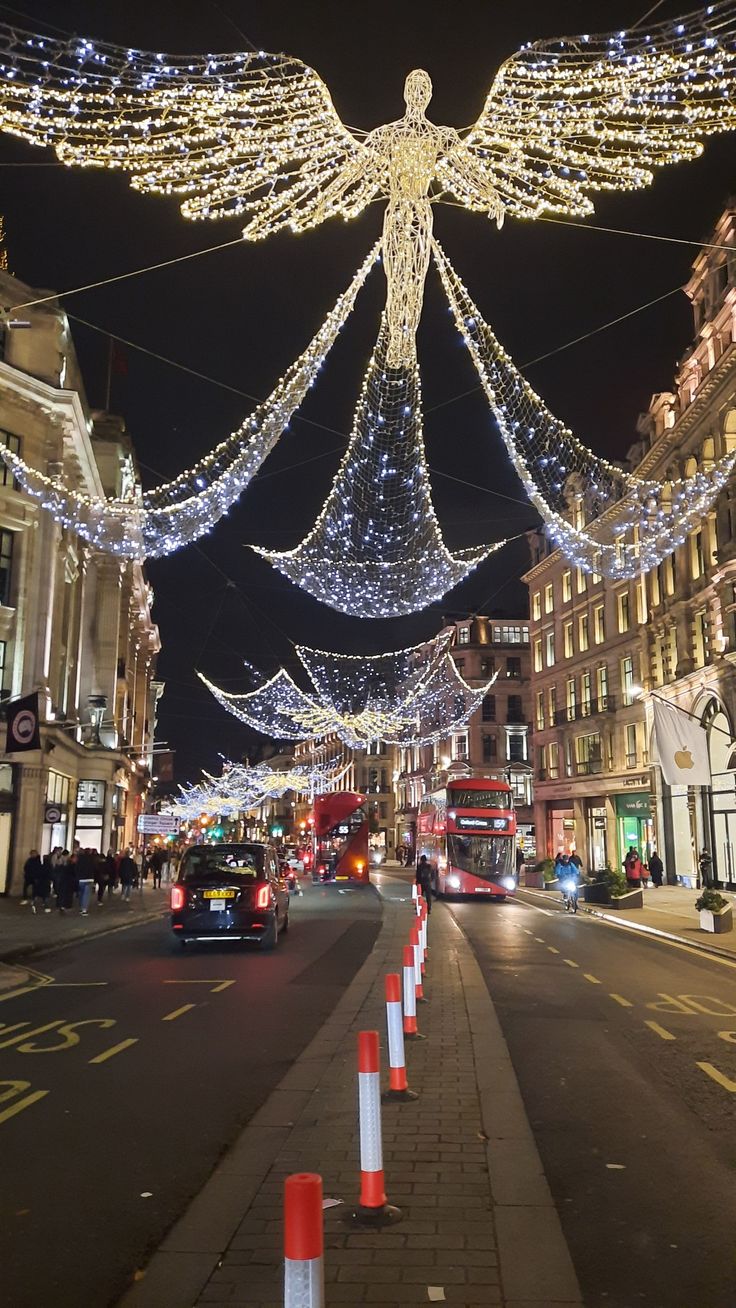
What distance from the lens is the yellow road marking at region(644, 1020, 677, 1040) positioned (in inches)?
401

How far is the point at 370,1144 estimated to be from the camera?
15.8ft

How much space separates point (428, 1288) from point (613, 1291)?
849 mm

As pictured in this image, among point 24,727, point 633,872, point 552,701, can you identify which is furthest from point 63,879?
point 552,701

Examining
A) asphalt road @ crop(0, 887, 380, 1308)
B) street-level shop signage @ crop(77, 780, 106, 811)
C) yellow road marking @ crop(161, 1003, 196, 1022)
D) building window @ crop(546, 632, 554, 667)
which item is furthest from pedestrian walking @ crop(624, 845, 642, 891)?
building window @ crop(546, 632, 554, 667)

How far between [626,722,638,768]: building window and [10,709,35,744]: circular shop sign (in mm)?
32754

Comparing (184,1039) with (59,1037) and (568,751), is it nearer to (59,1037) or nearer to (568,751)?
(59,1037)

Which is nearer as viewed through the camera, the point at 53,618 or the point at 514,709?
the point at 53,618

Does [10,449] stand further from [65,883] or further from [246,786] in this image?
[246,786]

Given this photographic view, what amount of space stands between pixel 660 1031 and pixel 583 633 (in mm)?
44682

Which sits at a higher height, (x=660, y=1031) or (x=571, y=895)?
(x=571, y=895)

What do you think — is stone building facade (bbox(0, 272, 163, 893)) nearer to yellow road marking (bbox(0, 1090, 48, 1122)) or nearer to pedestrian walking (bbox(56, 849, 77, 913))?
pedestrian walking (bbox(56, 849, 77, 913))

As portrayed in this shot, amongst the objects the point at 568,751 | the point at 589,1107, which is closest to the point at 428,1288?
the point at 589,1107

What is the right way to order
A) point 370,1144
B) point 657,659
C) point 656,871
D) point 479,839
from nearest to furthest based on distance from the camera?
point 370,1144 < point 479,839 < point 656,871 < point 657,659

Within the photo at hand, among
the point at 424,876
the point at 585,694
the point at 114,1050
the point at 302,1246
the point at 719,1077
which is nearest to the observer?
the point at 302,1246
